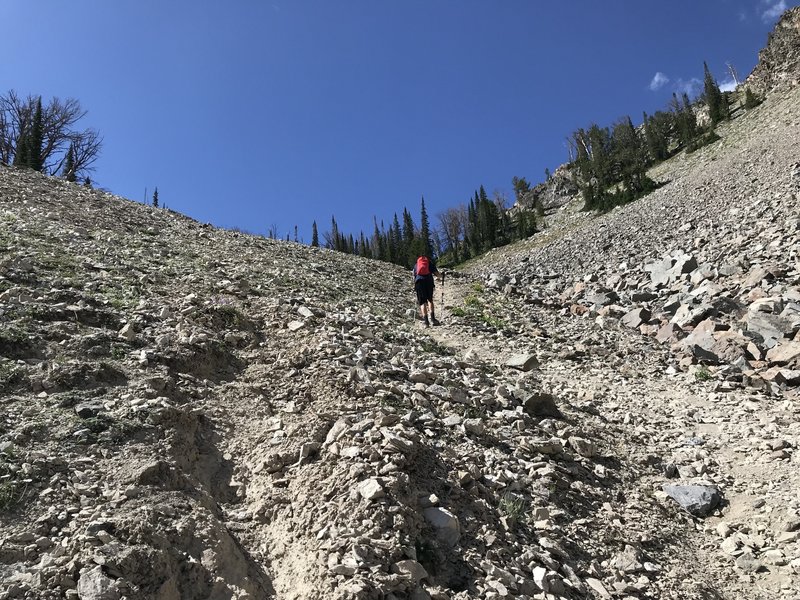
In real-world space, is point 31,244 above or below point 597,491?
above

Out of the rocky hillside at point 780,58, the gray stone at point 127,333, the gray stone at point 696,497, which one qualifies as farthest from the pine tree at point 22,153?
the rocky hillside at point 780,58

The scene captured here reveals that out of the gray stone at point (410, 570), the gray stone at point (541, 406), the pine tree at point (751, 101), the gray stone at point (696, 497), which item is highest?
the pine tree at point (751, 101)

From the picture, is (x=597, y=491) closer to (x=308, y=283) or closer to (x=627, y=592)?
(x=627, y=592)

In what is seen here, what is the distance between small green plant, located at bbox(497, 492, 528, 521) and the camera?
5.66m

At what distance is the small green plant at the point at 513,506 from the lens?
566 cm

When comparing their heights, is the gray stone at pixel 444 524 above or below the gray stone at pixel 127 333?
below

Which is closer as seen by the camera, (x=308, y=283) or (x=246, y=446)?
(x=246, y=446)

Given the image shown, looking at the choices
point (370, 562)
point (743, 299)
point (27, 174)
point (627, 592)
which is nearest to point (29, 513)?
point (370, 562)

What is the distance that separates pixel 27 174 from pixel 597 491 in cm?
2767

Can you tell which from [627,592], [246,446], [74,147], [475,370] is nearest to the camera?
[627,592]

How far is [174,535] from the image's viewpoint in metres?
4.50

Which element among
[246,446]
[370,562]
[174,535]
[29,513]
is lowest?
[370,562]

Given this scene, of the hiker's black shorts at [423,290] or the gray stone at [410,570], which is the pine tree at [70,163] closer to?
the hiker's black shorts at [423,290]

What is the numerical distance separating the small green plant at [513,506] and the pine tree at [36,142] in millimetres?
44696
